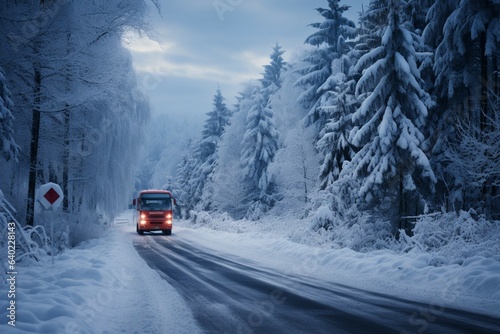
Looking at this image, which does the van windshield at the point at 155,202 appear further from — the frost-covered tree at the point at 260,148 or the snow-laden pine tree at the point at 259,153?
the frost-covered tree at the point at 260,148

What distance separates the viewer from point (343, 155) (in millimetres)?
19031

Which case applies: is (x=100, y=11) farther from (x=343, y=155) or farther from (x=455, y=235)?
(x=455, y=235)

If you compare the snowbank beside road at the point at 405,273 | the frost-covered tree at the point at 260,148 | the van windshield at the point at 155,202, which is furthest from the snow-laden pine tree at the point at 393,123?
the frost-covered tree at the point at 260,148

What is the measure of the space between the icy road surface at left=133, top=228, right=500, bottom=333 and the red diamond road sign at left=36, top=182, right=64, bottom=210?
11.6ft

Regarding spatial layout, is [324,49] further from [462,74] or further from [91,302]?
[91,302]

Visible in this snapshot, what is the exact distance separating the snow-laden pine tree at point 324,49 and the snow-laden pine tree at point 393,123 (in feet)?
37.3

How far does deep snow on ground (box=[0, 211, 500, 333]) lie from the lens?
553cm

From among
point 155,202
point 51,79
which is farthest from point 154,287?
point 155,202

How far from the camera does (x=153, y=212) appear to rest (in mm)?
29328

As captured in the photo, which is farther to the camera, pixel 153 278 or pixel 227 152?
pixel 227 152

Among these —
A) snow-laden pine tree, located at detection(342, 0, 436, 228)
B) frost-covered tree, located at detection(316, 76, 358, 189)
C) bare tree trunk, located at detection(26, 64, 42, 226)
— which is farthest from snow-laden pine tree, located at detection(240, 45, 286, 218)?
bare tree trunk, located at detection(26, 64, 42, 226)

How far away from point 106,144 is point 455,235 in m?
18.1

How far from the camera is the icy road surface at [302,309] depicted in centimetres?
558

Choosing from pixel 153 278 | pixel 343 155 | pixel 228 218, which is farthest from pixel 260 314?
pixel 228 218
